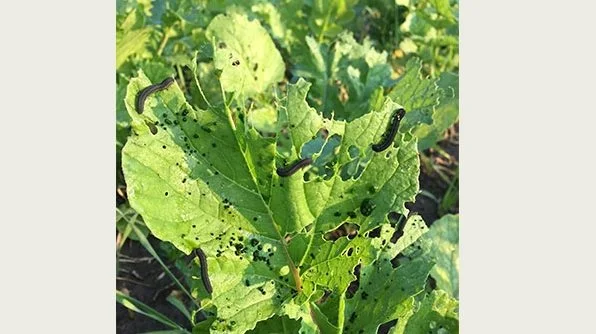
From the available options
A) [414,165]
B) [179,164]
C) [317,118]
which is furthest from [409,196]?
[179,164]

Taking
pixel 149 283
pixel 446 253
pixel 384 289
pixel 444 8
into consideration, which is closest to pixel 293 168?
pixel 384 289

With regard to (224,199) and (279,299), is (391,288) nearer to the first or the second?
(279,299)

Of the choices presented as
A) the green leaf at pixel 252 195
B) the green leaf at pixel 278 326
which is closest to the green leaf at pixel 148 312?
the green leaf at pixel 278 326

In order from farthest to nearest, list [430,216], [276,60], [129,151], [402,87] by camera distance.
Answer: [430,216] < [276,60] < [402,87] < [129,151]

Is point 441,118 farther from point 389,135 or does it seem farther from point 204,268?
point 204,268

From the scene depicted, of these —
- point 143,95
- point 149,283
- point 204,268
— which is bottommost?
point 149,283

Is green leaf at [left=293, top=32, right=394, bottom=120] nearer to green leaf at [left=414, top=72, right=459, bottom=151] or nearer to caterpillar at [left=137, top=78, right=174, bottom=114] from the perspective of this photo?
green leaf at [left=414, top=72, right=459, bottom=151]

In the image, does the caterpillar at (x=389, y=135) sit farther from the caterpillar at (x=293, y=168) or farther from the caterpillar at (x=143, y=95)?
the caterpillar at (x=143, y=95)
